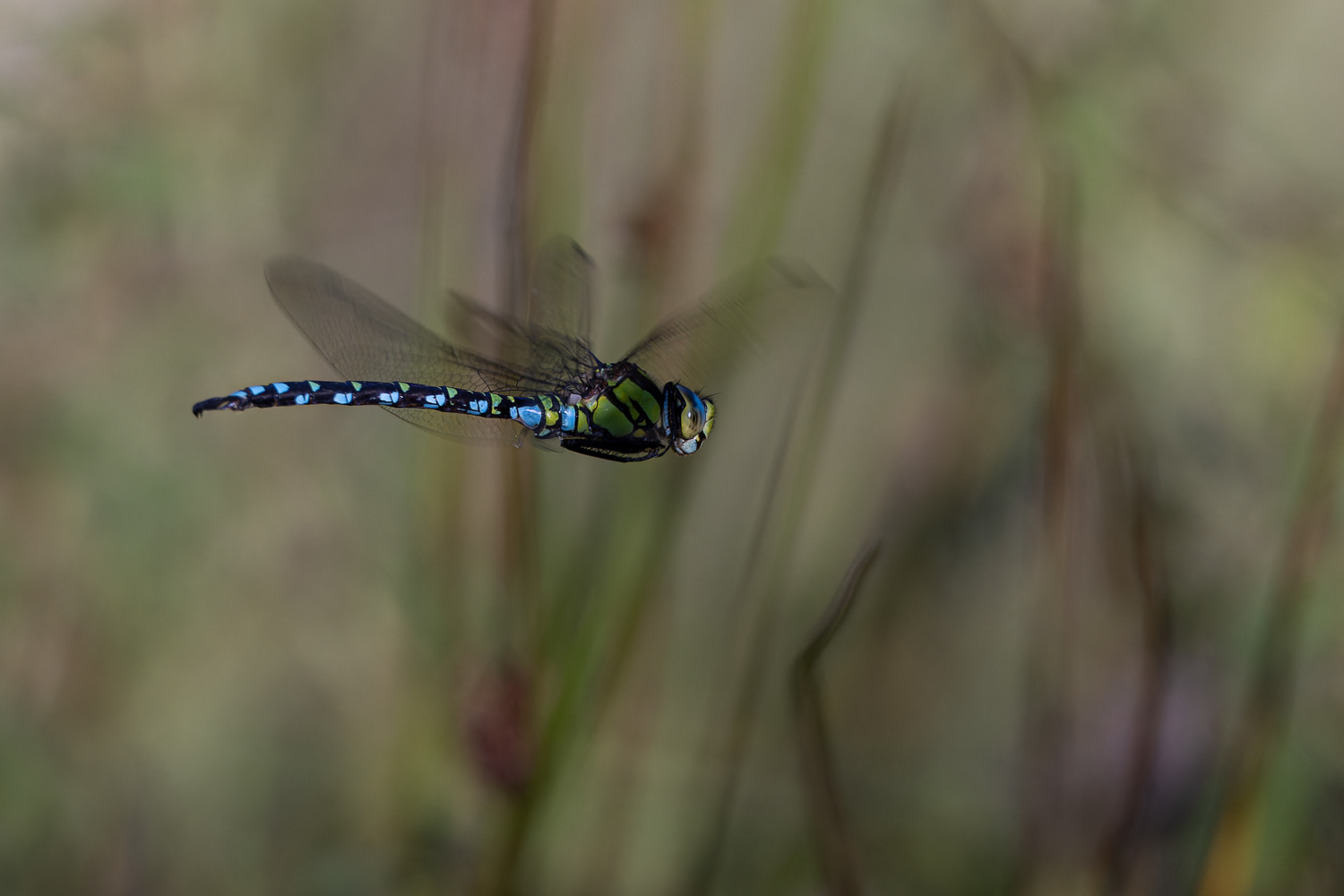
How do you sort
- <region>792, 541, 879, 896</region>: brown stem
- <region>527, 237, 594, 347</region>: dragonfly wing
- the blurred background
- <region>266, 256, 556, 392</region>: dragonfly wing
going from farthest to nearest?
the blurred background
<region>527, 237, 594, 347</region>: dragonfly wing
<region>266, 256, 556, 392</region>: dragonfly wing
<region>792, 541, 879, 896</region>: brown stem

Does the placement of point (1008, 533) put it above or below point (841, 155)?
below

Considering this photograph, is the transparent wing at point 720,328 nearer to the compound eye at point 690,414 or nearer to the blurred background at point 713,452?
the compound eye at point 690,414

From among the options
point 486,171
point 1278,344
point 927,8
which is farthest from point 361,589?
point 1278,344

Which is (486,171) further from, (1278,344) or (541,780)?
(1278,344)

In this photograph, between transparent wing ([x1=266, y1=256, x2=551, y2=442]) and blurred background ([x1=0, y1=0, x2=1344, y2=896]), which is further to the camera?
blurred background ([x1=0, y1=0, x2=1344, y2=896])

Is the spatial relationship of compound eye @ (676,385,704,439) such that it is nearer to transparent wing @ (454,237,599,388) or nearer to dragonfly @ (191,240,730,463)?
dragonfly @ (191,240,730,463)

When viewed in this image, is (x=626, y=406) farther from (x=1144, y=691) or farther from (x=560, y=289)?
(x=1144, y=691)

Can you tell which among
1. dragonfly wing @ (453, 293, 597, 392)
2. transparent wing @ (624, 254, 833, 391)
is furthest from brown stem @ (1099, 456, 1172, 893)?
dragonfly wing @ (453, 293, 597, 392)
